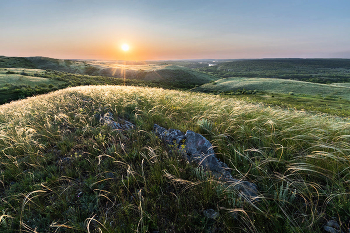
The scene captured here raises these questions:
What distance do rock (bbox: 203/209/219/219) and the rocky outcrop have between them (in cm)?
46

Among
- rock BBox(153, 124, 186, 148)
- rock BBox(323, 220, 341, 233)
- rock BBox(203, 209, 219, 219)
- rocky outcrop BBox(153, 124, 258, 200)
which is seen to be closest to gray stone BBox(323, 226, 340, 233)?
rock BBox(323, 220, 341, 233)

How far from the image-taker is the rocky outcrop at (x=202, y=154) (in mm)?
2356

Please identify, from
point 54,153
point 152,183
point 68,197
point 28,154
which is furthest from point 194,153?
point 28,154

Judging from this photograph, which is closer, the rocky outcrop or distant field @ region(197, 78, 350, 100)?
the rocky outcrop

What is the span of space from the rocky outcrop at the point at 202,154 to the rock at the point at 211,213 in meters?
0.46

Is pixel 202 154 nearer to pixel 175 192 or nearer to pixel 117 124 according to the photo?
pixel 175 192

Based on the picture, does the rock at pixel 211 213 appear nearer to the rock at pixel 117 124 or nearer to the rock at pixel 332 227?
the rock at pixel 332 227

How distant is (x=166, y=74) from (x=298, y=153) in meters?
112

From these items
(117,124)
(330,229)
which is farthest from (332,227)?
(117,124)

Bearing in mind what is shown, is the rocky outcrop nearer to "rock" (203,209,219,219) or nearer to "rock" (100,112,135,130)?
"rock" (203,209,219,219)

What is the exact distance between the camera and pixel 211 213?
6.91 ft

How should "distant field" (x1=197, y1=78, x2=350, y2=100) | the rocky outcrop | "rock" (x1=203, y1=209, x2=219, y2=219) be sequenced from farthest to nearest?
"distant field" (x1=197, y1=78, x2=350, y2=100)
the rocky outcrop
"rock" (x1=203, y1=209, x2=219, y2=219)

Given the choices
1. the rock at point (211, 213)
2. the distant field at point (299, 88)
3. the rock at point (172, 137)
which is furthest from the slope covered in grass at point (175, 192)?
the distant field at point (299, 88)

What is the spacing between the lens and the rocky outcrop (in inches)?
92.8
